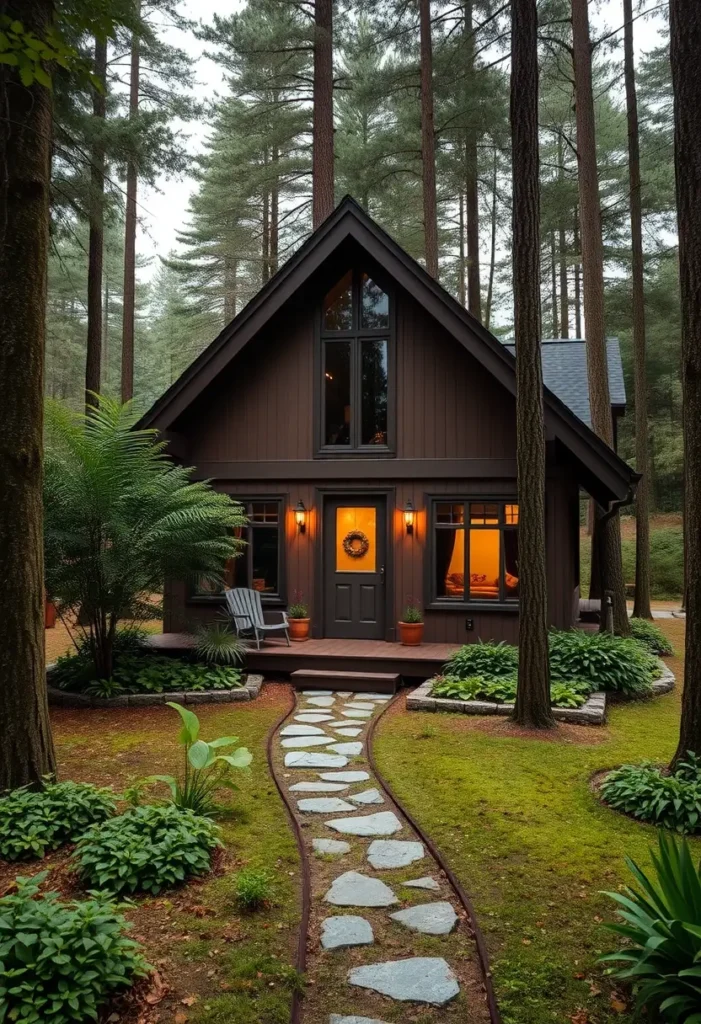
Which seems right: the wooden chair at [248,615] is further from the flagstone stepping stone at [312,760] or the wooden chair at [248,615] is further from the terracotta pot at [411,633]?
the flagstone stepping stone at [312,760]

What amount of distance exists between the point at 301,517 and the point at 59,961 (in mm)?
8006

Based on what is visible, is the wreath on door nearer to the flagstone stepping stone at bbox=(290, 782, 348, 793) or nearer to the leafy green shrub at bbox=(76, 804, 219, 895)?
the flagstone stepping stone at bbox=(290, 782, 348, 793)

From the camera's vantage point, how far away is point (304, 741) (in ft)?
21.2

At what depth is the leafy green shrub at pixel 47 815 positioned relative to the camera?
388cm

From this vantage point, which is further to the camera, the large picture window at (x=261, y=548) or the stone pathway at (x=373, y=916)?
the large picture window at (x=261, y=548)

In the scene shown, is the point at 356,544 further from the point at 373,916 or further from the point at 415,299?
the point at 373,916

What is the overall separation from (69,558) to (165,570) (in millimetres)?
980

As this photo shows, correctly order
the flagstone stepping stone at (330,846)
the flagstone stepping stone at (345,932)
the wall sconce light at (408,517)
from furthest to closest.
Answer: the wall sconce light at (408,517) < the flagstone stepping stone at (330,846) < the flagstone stepping stone at (345,932)

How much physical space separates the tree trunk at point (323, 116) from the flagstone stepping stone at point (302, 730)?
Result: 30.6ft

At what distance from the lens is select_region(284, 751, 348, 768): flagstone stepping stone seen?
576 centimetres

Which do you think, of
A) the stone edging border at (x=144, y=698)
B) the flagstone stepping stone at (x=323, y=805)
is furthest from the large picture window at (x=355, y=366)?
the flagstone stepping stone at (x=323, y=805)

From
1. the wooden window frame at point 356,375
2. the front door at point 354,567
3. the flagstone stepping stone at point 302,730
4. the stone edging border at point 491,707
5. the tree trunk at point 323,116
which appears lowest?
the flagstone stepping stone at point 302,730

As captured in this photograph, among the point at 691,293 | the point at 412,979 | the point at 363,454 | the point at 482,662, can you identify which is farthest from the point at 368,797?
the point at 363,454

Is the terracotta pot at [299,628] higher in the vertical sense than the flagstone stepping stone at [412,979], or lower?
higher
